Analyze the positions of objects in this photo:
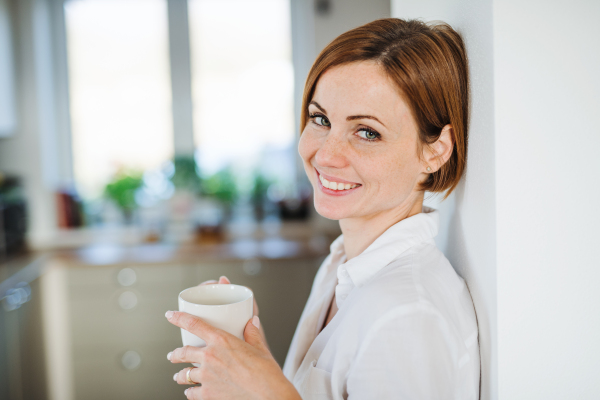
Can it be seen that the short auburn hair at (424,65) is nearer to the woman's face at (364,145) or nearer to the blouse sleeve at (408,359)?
the woman's face at (364,145)

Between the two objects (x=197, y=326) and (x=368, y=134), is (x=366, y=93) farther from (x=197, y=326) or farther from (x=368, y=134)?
(x=197, y=326)

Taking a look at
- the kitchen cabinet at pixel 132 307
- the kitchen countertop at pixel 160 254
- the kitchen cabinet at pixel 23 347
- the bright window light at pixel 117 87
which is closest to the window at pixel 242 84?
the bright window light at pixel 117 87

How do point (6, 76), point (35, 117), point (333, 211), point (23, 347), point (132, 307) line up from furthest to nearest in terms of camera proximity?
point (35, 117)
point (6, 76)
point (132, 307)
point (23, 347)
point (333, 211)

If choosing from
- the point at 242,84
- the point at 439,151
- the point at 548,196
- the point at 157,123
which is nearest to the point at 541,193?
the point at 548,196

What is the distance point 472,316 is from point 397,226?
0.20 meters

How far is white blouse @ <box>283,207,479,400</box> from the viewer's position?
24.3 inches

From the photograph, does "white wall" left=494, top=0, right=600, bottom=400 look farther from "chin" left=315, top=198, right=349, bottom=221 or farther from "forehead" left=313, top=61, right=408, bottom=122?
"chin" left=315, top=198, right=349, bottom=221

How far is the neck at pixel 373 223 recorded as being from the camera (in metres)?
0.85

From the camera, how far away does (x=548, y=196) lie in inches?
23.7

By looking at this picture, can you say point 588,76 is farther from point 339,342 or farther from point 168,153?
point 168,153

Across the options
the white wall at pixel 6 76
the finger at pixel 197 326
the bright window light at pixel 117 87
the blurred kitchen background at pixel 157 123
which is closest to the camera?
the finger at pixel 197 326

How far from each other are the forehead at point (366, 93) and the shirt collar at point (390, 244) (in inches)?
7.9

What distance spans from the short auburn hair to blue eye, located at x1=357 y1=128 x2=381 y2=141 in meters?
0.07

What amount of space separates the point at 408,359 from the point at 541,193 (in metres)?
0.29
